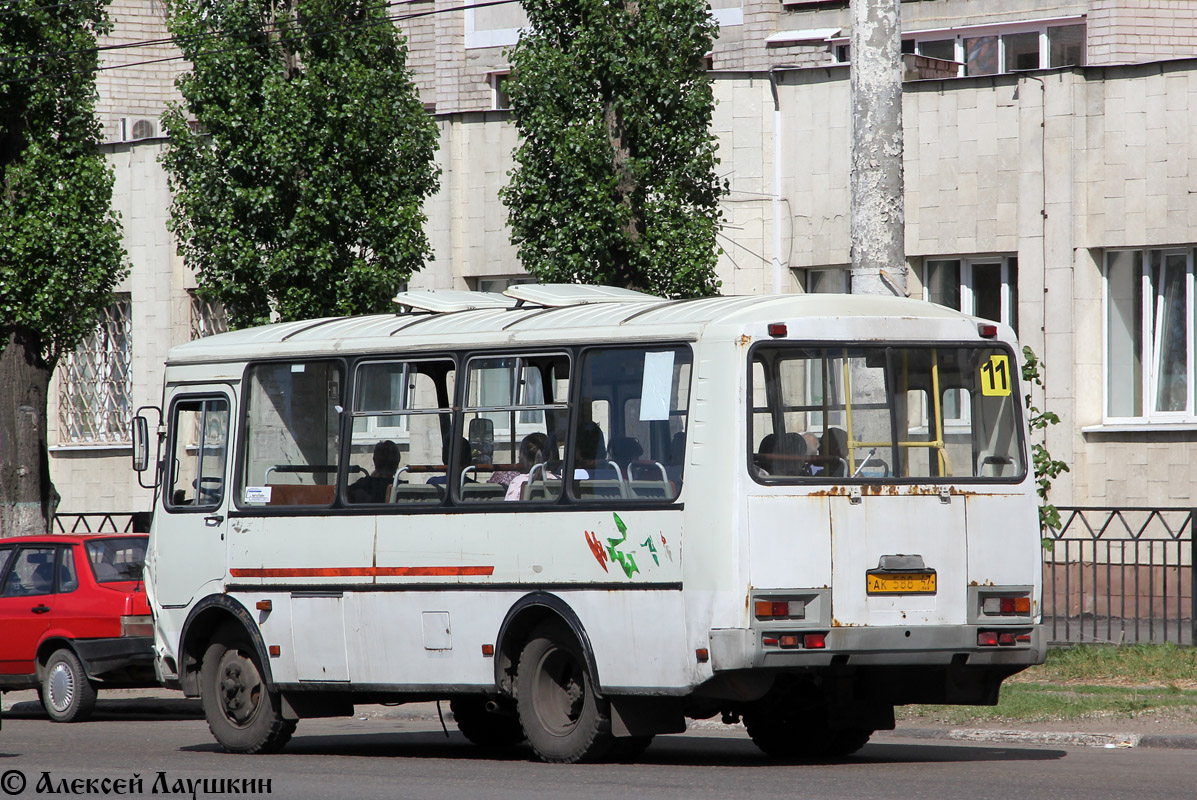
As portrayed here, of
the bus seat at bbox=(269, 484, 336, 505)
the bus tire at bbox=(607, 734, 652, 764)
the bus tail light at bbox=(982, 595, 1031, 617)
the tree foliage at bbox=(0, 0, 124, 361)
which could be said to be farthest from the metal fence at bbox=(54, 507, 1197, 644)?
the bus tire at bbox=(607, 734, 652, 764)

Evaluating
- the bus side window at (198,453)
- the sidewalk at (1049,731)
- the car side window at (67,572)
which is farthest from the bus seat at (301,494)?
the car side window at (67,572)

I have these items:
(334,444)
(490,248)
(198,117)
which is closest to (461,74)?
(490,248)

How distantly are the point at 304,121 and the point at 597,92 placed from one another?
3095mm

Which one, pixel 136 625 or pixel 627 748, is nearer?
pixel 627 748

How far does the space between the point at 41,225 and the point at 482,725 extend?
35.9 feet

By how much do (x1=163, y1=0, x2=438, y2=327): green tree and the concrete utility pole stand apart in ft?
22.2

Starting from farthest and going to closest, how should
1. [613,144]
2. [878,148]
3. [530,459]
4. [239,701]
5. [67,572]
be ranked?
[613,144] < [67,572] < [878,148] < [239,701] < [530,459]

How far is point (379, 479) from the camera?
1232cm

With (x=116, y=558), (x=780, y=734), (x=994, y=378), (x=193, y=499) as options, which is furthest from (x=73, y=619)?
(x=994, y=378)

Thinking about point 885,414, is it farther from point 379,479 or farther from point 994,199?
point 994,199

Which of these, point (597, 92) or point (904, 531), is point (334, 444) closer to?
point (904, 531)

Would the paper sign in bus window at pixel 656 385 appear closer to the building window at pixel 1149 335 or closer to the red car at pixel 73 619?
the red car at pixel 73 619

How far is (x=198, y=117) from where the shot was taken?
2012 cm

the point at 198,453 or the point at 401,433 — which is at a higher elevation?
the point at 401,433
